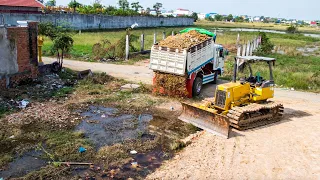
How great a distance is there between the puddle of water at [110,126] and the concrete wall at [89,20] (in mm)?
16527

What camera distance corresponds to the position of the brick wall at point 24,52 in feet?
41.2

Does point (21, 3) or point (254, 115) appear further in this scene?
point (21, 3)

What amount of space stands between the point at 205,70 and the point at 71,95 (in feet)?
20.1

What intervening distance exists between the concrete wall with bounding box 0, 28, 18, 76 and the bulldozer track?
867cm

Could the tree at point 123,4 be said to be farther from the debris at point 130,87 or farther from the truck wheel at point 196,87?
the truck wheel at point 196,87

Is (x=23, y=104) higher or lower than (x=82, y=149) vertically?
higher

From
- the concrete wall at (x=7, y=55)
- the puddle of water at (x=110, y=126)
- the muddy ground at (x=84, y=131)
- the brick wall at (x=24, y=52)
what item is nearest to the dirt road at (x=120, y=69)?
the muddy ground at (x=84, y=131)

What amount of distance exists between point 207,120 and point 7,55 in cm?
827

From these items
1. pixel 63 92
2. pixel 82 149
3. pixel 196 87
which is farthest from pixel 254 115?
pixel 63 92

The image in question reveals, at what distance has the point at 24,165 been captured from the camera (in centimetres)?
711

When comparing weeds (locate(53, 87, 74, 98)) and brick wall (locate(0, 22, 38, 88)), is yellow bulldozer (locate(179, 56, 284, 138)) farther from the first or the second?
brick wall (locate(0, 22, 38, 88))

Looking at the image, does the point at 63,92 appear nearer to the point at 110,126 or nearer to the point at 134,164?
the point at 110,126

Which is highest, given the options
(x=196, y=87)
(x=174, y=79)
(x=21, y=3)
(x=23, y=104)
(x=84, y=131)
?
(x=21, y=3)

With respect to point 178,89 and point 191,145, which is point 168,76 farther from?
point 191,145
